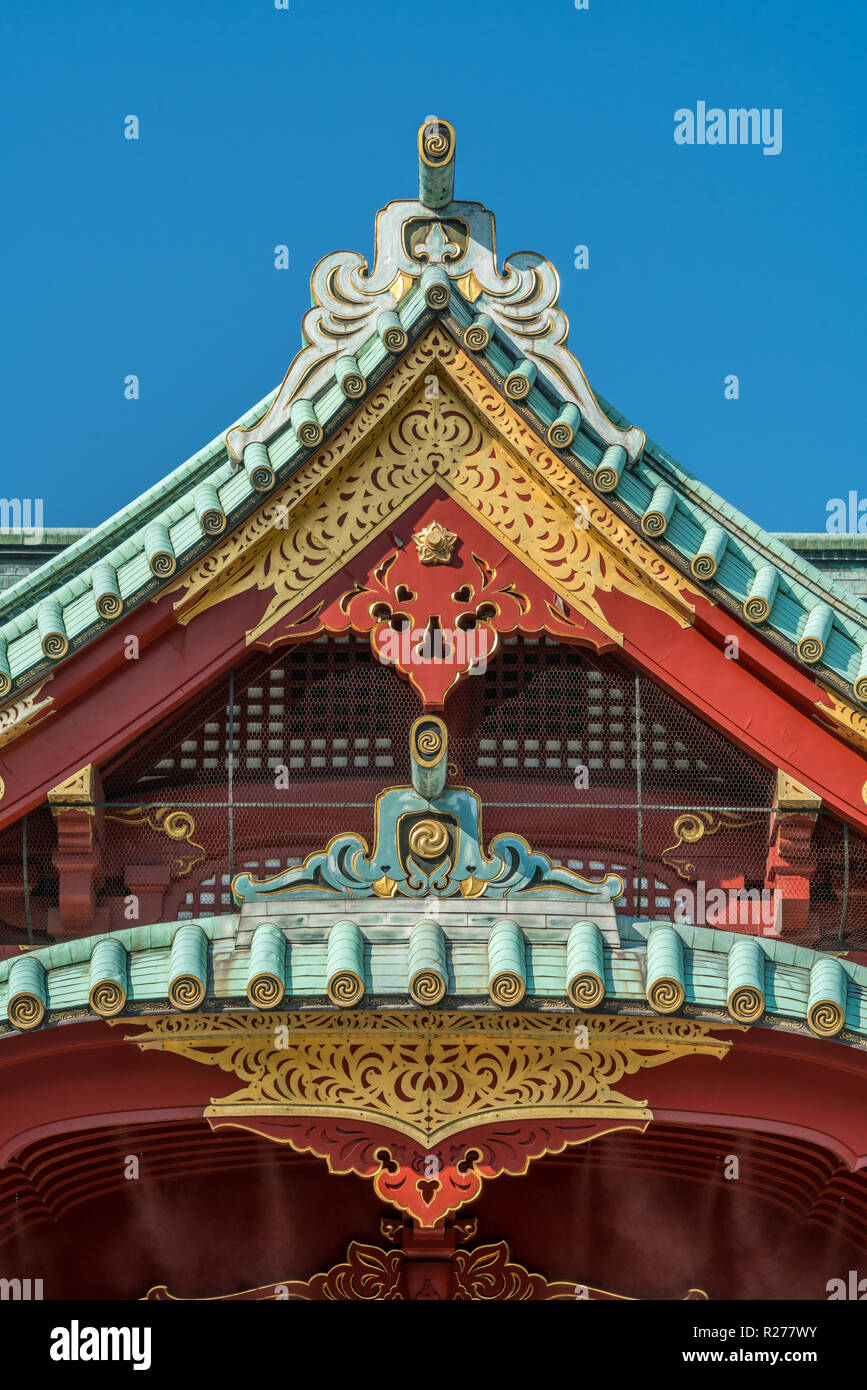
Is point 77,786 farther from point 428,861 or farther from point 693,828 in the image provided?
point 693,828

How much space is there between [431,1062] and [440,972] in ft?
2.06

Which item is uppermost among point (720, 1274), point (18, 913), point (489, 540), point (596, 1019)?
point (489, 540)

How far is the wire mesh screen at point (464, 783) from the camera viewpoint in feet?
33.4

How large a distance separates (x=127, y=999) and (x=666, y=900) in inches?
129

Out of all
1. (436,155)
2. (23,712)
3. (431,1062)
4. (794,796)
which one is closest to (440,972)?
(431,1062)

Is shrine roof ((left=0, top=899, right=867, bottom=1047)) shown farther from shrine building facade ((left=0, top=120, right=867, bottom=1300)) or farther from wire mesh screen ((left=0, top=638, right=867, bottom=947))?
wire mesh screen ((left=0, top=638, right=867, bottom=947))

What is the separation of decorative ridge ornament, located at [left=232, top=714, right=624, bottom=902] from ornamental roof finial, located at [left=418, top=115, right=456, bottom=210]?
11.0 ft

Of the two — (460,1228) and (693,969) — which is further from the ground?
(693,969)

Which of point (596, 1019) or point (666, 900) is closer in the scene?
point (596, 1019)

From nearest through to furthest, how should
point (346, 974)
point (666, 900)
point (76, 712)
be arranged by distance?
point (346, 974)
point (76, 712)
point (666, 900)

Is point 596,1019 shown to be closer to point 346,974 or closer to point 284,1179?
point 346,974

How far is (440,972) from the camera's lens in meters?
8.12

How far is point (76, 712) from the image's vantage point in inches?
380

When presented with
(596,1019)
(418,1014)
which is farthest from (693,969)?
(418,1014)
